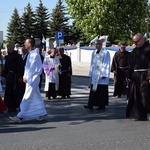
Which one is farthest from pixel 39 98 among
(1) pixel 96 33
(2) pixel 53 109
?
(1) pixel 96 33

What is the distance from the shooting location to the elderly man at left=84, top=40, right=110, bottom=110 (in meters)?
11.0

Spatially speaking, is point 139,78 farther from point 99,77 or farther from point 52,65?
point 52,65

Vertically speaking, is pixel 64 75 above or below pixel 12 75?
below

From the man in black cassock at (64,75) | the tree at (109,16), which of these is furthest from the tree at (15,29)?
the man in black cassock at (64,75)

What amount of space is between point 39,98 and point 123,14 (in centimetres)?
3527

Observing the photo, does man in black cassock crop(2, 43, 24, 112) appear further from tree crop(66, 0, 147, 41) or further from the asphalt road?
tree crop(66, 0, 147, 41)

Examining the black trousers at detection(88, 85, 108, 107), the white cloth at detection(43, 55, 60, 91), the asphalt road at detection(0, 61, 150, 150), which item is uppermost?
the white cloth at detection(43, 55, 60, 91)

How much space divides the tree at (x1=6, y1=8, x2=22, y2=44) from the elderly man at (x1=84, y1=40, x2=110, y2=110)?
6301cm

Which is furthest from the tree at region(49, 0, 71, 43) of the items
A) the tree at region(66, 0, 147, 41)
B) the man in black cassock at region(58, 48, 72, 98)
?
the man in black cassock at region(58, 48, 72, 98)

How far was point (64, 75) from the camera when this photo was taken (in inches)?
570

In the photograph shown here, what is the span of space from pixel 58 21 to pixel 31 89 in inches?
2462

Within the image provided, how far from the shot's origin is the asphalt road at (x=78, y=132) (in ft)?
22.9

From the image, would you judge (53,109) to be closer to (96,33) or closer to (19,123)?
(19,123)

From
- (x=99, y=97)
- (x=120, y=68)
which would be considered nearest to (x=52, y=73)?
(x=120, y=68)
